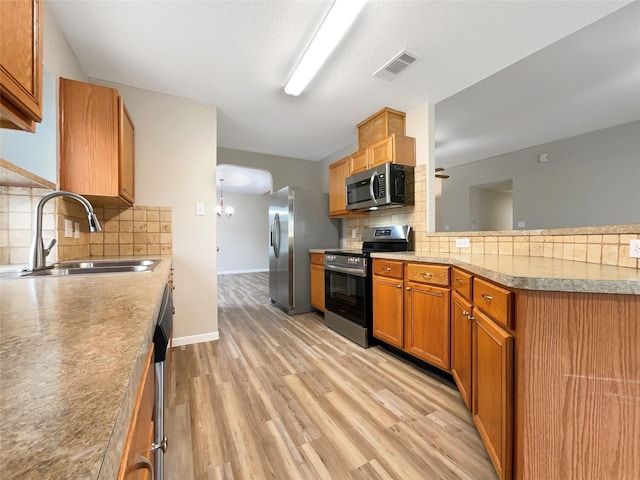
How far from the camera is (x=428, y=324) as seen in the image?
1.97 meters

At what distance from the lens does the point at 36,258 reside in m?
1.30

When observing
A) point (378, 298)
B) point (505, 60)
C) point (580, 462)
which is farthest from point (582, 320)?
point (505, 60)

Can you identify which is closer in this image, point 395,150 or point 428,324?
point 428,324

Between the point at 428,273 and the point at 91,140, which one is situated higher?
the point at 91,140

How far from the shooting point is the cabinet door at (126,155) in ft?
6.21

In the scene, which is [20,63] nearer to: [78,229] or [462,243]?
[78,229]

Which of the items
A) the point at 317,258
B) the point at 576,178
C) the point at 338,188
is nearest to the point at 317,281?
the point at 317,258

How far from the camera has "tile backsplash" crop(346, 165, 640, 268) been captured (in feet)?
4.16

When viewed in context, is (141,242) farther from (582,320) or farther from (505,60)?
(505,60)

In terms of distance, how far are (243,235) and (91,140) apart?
6403 mm

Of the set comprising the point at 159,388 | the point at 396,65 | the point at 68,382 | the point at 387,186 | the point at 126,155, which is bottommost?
the point at 159,388

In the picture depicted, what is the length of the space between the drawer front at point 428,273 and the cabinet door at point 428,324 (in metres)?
0.04

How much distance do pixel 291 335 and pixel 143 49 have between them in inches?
108

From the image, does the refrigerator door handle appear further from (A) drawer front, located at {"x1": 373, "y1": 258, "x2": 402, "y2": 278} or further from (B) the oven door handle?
(A) drawer front, located at {"x1": 373, "y1": 258, "x2": 402, "y2": 278}
